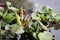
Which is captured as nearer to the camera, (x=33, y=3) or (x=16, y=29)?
(x=16, y=29)

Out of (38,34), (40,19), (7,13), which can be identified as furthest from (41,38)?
(7,13)

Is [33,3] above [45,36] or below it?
above

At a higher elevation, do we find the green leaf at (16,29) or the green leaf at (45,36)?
the green leaf at (16,29)

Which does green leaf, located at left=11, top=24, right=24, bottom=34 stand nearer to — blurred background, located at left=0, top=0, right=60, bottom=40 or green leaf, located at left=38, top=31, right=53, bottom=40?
green leaf, located at left=38, top=31, right=53, bottom=40

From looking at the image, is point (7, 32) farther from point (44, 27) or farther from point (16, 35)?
point (44, 27)

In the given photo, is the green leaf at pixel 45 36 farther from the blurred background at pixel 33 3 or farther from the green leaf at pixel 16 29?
the blurred background at pixel 33 3

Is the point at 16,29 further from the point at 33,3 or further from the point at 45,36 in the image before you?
the point at 33,3

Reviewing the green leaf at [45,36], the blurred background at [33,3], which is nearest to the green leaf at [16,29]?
the green leaf at [45,36]

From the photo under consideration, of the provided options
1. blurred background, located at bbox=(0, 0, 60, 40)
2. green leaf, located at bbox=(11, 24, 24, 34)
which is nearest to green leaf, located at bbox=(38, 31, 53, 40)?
green leaf, located at bbox=(11, 24, 24, 34)

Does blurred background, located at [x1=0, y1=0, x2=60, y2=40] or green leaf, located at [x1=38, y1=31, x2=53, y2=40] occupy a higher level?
blurred background, located at [x1=0, y1=0, x2=60, y2=40]

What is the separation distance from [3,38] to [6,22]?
0.28ft

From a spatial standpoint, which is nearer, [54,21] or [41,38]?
[41,38]

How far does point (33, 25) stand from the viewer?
0.72 metres

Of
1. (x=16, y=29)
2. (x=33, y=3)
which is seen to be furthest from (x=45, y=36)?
(x=33, y=3)
